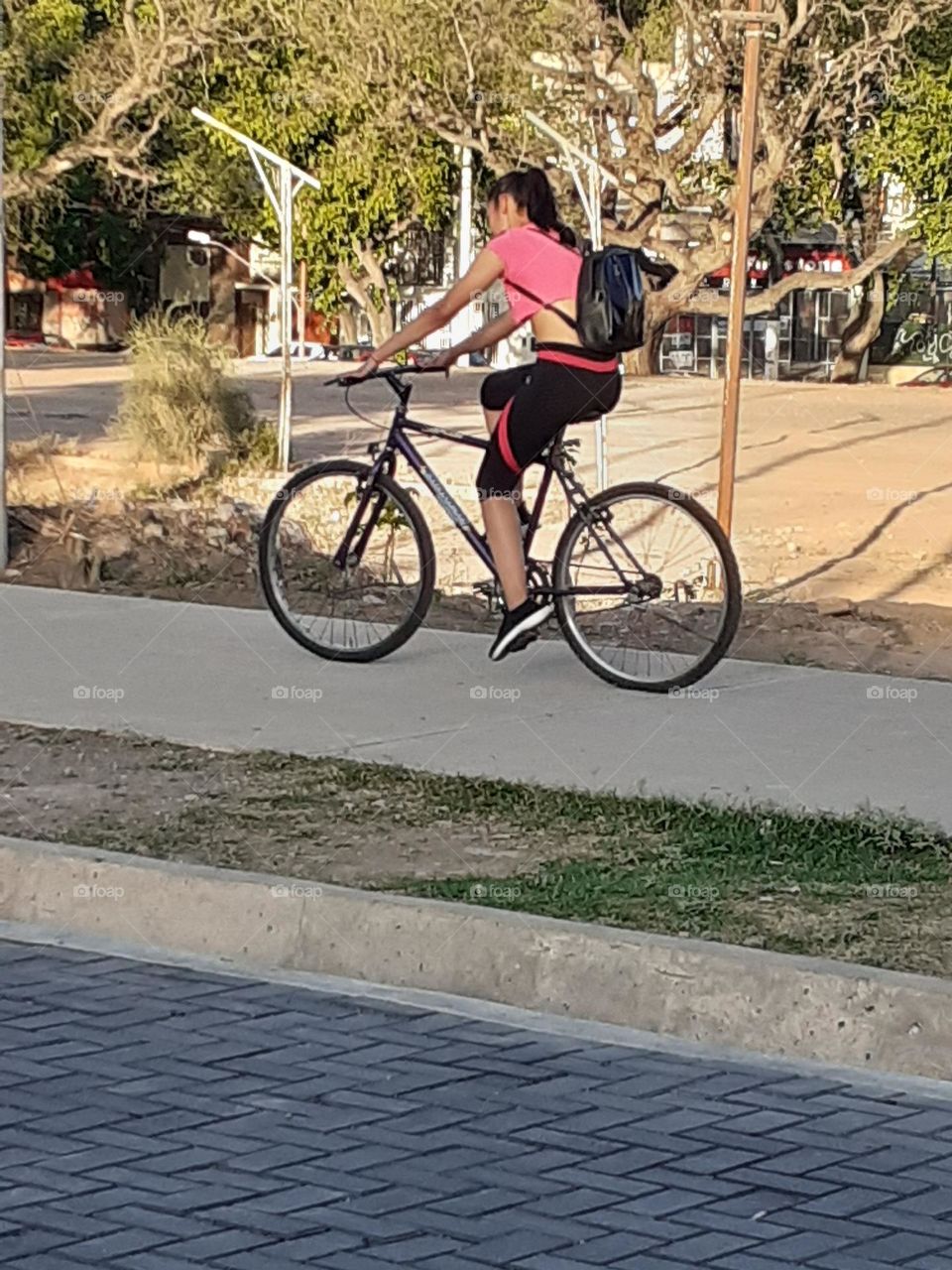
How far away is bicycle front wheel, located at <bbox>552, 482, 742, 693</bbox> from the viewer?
8.54 meters

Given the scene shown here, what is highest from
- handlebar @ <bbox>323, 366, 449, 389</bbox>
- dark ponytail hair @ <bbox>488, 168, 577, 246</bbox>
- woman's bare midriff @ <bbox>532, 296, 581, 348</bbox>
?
dark ponytail hair @ <bbox>488, 168, 577, 246</bbox>

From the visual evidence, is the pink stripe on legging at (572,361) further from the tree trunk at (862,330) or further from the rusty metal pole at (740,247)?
the tree trunk at (862,330)

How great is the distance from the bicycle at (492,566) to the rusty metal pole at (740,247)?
2.49 meters

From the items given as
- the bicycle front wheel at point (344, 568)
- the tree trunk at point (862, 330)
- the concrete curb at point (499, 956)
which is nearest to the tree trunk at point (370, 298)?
the tree trunk at point (862, 330)

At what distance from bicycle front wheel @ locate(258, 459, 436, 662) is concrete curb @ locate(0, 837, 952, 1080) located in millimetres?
2798

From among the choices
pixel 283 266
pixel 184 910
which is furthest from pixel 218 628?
pixel 283 266

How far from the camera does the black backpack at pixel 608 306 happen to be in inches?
326

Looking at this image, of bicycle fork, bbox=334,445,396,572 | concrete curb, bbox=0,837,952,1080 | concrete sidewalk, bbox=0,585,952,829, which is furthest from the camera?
bicycle fork, bbox=334,445,396,572

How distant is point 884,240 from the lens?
49.5 meters

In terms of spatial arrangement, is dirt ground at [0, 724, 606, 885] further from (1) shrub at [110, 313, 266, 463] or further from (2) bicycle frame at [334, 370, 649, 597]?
(1) shrub at [110, 313, 266, 463]

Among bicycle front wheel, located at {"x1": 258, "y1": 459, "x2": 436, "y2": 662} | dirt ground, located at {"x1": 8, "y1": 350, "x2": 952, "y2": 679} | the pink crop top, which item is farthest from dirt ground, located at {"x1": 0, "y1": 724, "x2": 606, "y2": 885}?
dirt ground, located at {"x1": 8, "y1": 350, "x2": 952, "y2": 679}

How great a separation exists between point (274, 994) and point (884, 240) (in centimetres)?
4556

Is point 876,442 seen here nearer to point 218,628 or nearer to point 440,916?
point 218,628

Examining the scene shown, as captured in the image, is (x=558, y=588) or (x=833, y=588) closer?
(x=558, y=588)
